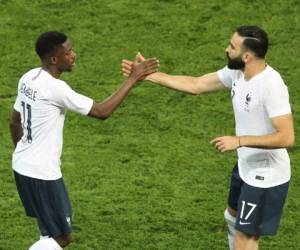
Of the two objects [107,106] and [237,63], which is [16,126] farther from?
[237,63]

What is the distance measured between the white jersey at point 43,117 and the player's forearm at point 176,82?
1.12 meters

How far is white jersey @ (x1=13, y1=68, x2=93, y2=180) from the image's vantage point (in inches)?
345

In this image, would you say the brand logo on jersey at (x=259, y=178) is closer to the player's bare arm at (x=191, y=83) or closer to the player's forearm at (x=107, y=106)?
the player's bare arm at (x=191, y=83)

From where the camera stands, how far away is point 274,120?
344 inches

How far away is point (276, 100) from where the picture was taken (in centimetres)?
873

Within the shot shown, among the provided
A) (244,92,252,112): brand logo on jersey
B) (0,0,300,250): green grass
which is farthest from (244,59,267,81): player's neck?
(0,0,300,250): green grass

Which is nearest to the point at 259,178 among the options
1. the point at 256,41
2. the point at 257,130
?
the point at 257,130

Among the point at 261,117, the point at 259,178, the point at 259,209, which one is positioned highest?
the point at 261,117

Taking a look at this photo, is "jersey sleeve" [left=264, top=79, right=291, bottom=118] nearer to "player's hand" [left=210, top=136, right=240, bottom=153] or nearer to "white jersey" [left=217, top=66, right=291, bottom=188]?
"white jersey" [left=217, top=66, right=291, bottom=188]

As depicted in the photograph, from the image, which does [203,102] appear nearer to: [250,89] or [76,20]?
[76,20]

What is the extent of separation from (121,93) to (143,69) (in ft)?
1.14

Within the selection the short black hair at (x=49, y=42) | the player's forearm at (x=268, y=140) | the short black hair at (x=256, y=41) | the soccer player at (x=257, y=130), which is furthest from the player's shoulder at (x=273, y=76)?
the short black hair at (x=49, y=42)

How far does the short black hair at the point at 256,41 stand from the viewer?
Result: 8906 mm

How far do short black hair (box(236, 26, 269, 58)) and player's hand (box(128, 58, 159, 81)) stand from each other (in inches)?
30.2
